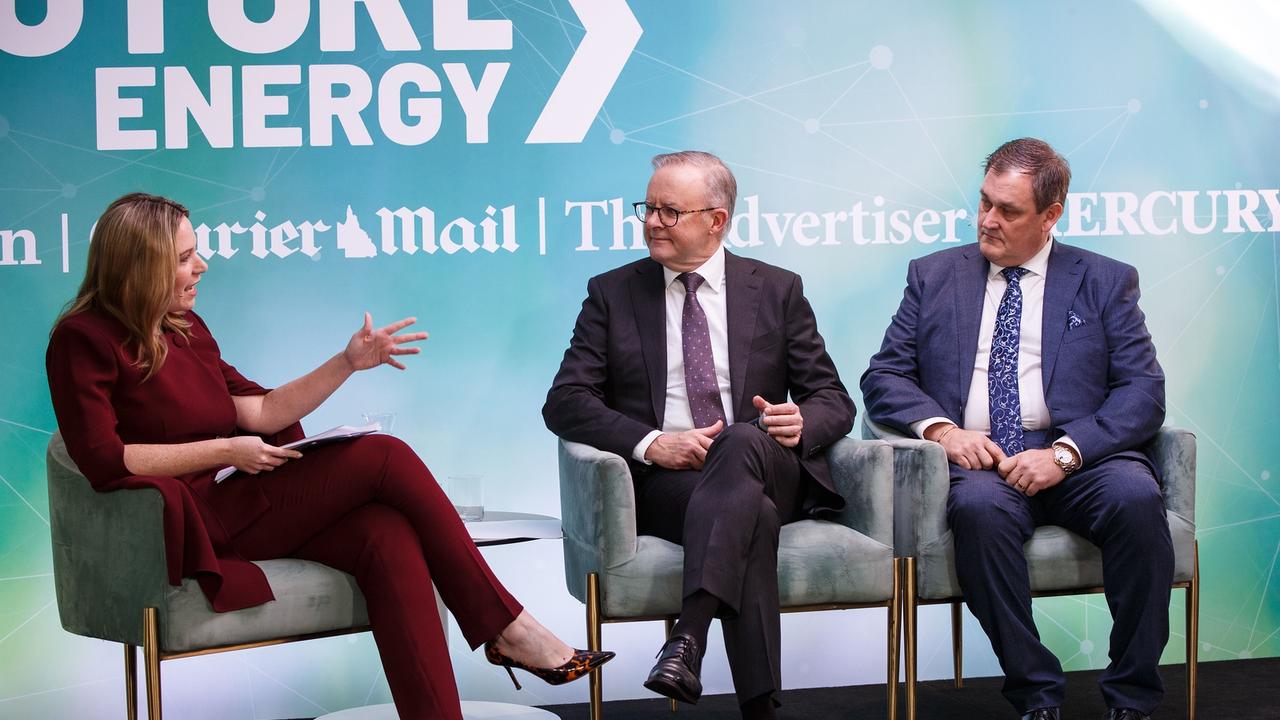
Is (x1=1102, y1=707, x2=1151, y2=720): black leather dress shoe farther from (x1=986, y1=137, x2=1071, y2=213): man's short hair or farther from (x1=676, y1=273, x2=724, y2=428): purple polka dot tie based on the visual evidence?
(x1=986, y1=137, x2=1071, y2=213): man's short hair

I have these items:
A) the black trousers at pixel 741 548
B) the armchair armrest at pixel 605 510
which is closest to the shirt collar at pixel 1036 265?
the black trousers at pixel 741 548

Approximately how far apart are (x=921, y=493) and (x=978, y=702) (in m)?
0.95

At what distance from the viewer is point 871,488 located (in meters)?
3.23

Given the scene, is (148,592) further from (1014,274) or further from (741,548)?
(1014,274)

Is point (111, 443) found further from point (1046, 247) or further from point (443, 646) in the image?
point (1046, 247)

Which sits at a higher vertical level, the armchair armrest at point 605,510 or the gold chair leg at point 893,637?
the armchair armrest at point 605,510

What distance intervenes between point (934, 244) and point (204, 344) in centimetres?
228

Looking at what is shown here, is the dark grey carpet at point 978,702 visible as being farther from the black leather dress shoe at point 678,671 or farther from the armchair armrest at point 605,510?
the black leather dress shoe at point 678,671

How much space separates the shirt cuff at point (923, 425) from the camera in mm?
3461

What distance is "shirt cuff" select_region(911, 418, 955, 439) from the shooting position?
3461 mm

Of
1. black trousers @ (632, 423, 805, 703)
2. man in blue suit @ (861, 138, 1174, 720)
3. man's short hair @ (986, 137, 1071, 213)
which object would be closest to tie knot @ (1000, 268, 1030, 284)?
man in blue suit @ (861, 138, 1174, 720)

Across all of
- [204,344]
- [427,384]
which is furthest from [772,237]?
[204,344]

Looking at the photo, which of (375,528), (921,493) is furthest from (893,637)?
(375,528)

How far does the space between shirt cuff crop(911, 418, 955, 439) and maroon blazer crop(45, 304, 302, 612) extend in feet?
5.37
